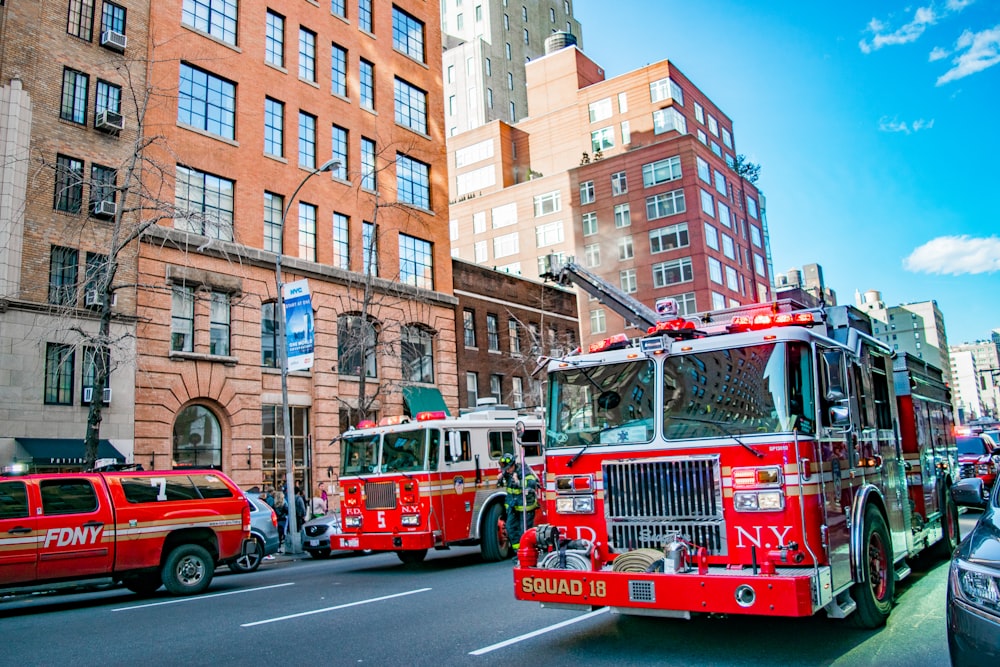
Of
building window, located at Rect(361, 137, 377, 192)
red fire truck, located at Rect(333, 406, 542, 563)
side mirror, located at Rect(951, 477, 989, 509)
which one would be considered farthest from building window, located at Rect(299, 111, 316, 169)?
side mirror, located at Rect(951, 477, 989, 509)

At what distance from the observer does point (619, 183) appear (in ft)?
200

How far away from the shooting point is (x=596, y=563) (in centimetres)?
687

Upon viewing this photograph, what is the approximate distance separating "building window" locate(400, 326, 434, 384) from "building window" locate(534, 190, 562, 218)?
111 ft

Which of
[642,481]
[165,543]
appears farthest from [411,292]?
[642,481]

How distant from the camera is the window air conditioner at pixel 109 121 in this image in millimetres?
22297

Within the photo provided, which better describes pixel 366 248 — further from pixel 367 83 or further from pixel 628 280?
pixel 628 280

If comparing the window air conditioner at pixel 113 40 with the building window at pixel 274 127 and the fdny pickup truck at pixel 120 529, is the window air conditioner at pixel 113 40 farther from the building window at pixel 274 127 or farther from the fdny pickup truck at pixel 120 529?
the fdny pickup truck at pixel 120 529

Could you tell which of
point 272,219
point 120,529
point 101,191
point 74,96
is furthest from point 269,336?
point 120,529

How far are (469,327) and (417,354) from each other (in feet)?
13.4

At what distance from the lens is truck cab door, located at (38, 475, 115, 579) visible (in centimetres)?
1093

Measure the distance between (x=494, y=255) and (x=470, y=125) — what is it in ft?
59.0

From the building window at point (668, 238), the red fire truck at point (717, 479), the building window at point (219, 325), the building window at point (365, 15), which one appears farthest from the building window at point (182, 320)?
the building window at point (668, 238)

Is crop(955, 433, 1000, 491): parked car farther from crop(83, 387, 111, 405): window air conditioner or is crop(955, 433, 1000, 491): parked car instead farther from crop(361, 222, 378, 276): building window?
crop(83, 387, 111, 405): window air conditioner

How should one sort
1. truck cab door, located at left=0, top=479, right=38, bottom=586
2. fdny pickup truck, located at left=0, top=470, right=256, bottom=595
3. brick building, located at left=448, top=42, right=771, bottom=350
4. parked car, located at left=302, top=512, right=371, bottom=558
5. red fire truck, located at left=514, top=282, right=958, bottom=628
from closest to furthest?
1. red fire truck, located at left=514, top=282, right=958, bottom=628
2. truck cab door, located at left=0, top=479, right=38, bottom=586
3. fdny pickup truck, located at left=0, top=470, right=256, bottom=595
4. parked car, located at left=302, top=512, right=371, bottom=558
5. brick building, located at left=448, top=42, right=771, bottom=350
